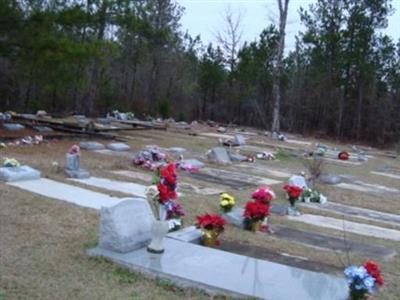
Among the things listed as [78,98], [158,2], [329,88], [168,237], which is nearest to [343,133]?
[329,88]

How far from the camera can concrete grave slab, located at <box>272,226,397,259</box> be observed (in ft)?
17.5

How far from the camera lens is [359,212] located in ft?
25.8

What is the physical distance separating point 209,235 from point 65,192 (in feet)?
8.16

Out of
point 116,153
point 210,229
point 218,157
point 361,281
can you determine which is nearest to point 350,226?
point 210,229

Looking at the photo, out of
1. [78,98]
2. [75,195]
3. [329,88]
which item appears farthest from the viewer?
[329,88]

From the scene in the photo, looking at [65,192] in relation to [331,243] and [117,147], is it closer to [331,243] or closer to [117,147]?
[331,243]

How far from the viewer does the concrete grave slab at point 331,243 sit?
5347 mm

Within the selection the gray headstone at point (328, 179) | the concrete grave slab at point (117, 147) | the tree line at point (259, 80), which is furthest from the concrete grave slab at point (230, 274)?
the tree line at point (259, 80)

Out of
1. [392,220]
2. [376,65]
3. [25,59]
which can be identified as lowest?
[392,220]

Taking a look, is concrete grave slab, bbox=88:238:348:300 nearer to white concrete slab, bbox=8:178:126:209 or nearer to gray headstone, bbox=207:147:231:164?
white concrete slab, bbox=8:178:126:209

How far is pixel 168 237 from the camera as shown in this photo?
4758 millimetres

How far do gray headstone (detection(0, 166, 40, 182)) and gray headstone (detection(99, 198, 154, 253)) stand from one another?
295 centimetres

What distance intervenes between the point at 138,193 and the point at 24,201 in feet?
5.63

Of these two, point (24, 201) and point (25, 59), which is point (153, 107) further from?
point (24, 201)
